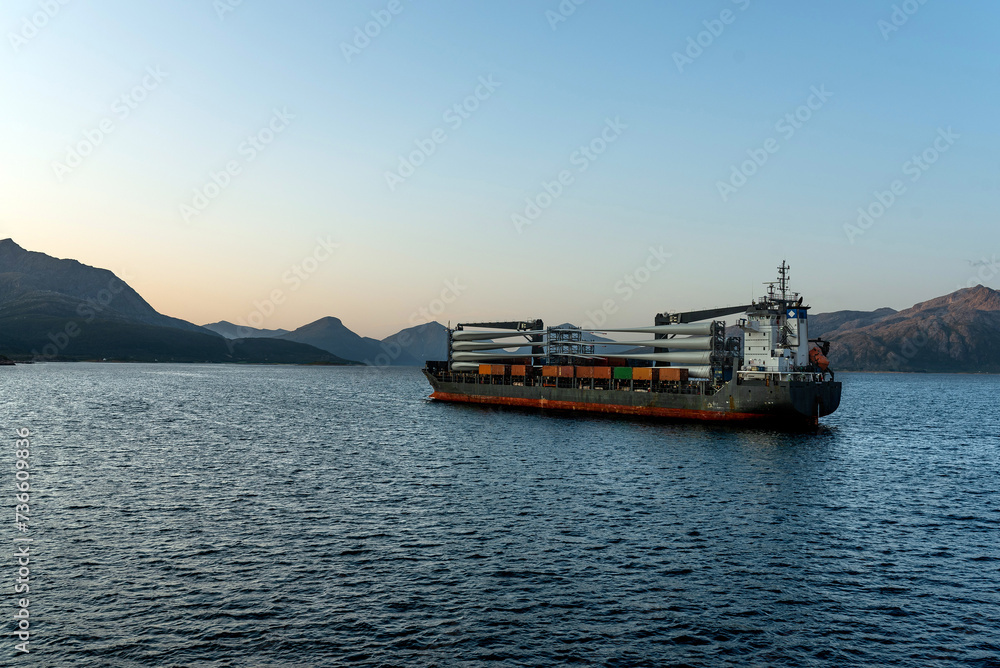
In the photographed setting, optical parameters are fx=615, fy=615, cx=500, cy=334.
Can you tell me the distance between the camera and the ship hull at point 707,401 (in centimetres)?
8819

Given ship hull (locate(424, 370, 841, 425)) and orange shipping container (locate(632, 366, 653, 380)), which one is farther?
orange shipping container (locate(632, 366, 653, 380))

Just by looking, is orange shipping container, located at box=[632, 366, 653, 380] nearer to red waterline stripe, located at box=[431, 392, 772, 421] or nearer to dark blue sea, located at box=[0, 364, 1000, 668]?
red waterline stripe, located at box=[431, 392, 772, 421]

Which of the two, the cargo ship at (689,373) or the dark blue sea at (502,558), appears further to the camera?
the cargo ship at (689,373)

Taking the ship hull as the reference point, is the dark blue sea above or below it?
below

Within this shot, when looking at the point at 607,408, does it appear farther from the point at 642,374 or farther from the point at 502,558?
the point at 502,558

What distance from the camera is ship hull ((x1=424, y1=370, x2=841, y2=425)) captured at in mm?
88188

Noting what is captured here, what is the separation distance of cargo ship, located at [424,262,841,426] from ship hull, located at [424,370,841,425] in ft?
0.50

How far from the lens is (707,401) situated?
9594 centimetres

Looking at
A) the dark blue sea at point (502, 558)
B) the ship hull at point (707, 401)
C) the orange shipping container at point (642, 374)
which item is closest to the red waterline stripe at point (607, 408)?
the ship hull at point (707, 401)

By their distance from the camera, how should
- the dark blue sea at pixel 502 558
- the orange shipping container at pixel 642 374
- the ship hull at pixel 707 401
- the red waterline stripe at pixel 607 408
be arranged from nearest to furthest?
the dark blue sea at pixel 502 558 < the ship hull at pixel 707 401 < the red waterline stripe at pixel 607 408 < the orange shipping container at pixel 642 374

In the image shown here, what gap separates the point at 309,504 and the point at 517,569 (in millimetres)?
18747

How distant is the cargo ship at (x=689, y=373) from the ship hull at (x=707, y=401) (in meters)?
0.15

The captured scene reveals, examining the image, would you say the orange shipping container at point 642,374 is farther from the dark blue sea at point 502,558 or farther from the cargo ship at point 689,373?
the dark blue sea at point 502,558

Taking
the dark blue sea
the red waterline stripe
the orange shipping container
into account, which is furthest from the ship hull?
the dark blue sea
